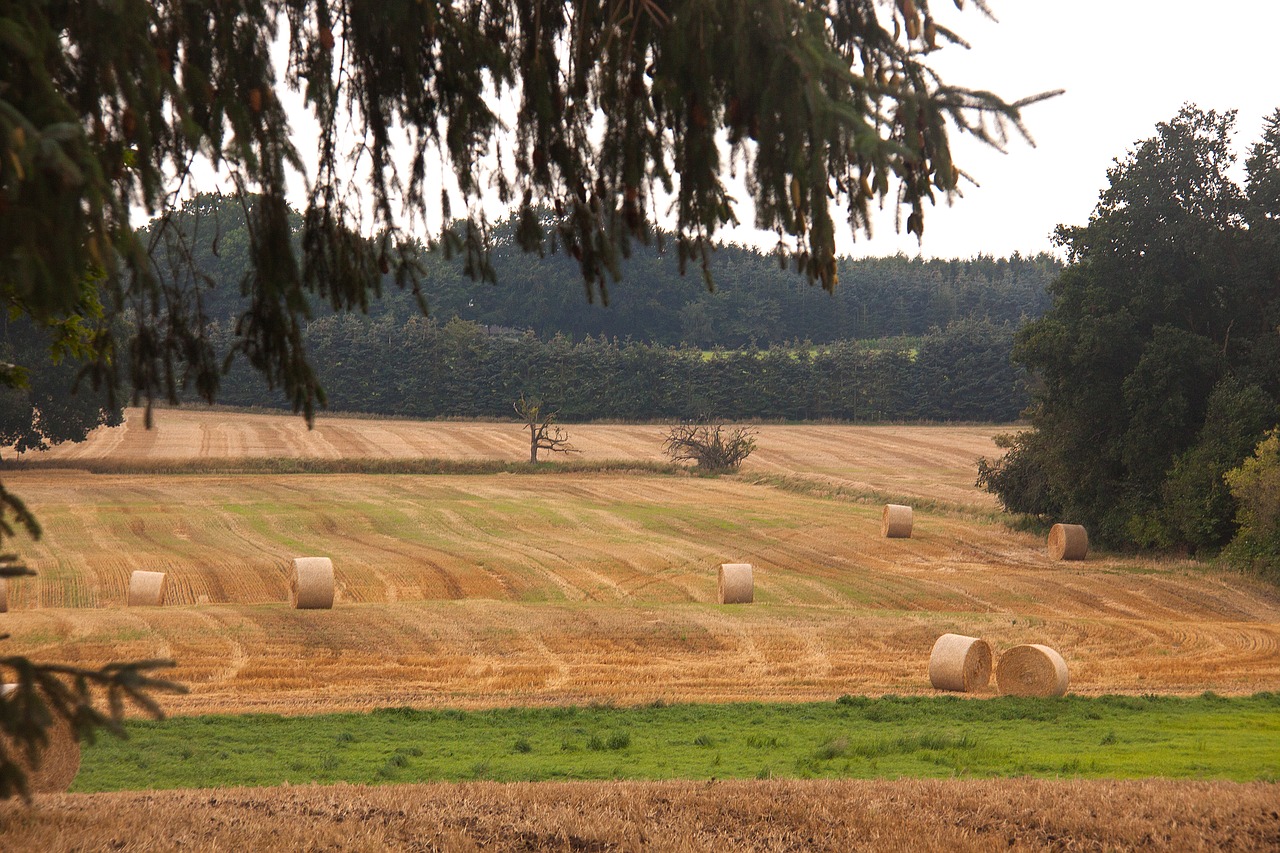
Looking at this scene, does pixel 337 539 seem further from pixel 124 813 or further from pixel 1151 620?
pixel 124 813

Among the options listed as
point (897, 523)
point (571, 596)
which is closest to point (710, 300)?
point (897, 523)

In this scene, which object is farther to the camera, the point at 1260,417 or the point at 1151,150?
the point at 1151,150

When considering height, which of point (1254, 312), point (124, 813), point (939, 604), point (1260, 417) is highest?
point (1254, 312)

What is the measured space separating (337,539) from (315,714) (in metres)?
18.8

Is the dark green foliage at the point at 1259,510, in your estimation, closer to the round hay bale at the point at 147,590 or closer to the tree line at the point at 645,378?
the round hay bale at the point at 147,590

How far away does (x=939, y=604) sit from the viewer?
82.5ft

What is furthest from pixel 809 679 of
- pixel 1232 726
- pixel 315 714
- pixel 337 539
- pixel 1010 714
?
pixel 337 539

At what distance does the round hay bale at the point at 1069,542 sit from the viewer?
32.4 metres

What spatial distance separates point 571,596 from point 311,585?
5.92m

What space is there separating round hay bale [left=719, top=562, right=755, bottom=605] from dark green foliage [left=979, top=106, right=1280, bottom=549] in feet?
43.4

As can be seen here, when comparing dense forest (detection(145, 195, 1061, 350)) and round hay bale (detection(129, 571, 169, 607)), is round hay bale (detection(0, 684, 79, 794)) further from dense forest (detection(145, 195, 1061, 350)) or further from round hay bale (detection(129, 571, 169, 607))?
dense forest (detection(145, 195, 1061, 350))

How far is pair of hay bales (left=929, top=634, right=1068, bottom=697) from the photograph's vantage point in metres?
15.9

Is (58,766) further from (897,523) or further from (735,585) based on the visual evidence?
(897,523)

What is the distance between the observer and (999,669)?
16500mm
